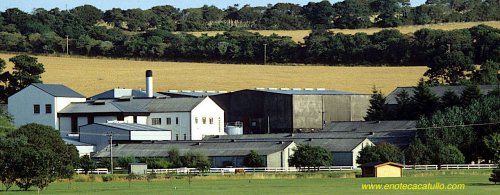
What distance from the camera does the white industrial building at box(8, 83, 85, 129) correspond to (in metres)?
112

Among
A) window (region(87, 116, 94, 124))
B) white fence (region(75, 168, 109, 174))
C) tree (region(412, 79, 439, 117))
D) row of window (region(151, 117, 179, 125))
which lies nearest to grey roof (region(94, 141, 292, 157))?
white fence (region(75, 168, 109, 174))

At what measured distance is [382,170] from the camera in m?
78.2

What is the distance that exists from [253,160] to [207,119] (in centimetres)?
1874

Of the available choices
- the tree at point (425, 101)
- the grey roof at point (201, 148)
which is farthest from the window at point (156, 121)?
the tree at point (425, 101)

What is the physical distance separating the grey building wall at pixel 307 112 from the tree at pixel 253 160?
20356mm

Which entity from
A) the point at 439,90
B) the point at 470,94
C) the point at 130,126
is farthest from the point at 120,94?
the point at 470,94

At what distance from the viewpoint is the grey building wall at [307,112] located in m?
117

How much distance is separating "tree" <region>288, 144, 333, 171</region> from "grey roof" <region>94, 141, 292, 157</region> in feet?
12.3

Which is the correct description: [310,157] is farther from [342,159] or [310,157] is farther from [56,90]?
[56,90]

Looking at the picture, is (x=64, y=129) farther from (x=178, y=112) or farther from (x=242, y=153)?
(x=242, y=153)

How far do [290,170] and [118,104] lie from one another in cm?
2716

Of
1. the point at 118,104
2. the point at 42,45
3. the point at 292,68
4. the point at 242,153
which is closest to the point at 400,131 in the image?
the point at 242,153

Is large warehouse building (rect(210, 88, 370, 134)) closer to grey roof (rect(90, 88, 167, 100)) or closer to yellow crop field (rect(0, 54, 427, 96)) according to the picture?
grey roof (rect(90, 88, 167, 100))

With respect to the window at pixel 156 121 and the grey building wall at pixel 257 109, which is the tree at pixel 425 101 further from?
the window at pixel 156 121
